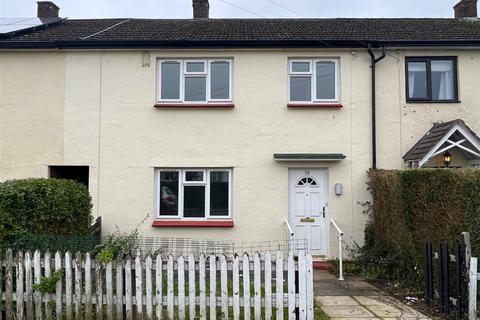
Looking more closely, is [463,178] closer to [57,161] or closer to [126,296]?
[126,296]

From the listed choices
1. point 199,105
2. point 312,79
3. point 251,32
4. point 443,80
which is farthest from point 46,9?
point 443,80

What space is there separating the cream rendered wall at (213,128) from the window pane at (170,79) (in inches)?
10.7

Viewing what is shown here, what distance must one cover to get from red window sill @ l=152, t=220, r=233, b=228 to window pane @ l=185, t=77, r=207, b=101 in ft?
10.4

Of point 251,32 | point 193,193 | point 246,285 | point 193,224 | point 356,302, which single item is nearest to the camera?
point 246,285

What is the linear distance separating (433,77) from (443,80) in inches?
11.7

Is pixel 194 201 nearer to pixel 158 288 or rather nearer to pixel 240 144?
pixel 240 144

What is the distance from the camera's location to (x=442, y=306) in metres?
6.45

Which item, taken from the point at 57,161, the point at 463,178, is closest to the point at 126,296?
the point at 463,178

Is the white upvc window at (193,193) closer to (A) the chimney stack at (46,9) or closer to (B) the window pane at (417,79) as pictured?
(B) the window pane at (417,79)

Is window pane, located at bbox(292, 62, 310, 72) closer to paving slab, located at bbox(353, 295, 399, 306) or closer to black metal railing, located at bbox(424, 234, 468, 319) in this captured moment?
black metal railing, located at bbox(424, 234, 468, 319)

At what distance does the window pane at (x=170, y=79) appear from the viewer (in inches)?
445

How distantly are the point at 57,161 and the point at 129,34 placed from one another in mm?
3960

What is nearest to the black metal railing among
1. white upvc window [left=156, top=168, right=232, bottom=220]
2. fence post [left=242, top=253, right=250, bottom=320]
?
fence post [left=242, top=253, right=250, bottom=320]

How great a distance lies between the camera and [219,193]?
11.1 metres
